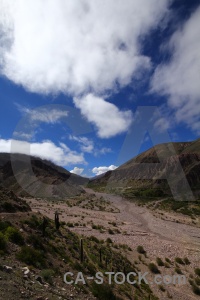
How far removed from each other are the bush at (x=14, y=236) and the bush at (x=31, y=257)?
1053 millimetres

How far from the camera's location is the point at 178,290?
51.5 feet

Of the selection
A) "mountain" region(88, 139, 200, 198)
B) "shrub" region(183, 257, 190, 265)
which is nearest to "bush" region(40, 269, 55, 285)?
"shrub" region(183, 257, 190, 265)

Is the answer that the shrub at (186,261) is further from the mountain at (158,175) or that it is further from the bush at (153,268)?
the mountain at (158,175)

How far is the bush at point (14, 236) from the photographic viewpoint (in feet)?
42.0

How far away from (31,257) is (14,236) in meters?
1.99

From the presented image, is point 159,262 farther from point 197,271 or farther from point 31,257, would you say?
point 31,257

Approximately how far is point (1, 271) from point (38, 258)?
3.17 meters

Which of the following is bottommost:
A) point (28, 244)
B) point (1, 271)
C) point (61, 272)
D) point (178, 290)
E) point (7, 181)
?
point (178, 290)

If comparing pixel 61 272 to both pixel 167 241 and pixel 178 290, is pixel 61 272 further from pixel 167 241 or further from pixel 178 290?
pixel 167 241

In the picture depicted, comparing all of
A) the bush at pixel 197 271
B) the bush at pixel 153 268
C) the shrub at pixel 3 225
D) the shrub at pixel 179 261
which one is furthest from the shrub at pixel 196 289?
the shrub at pixel 3 225

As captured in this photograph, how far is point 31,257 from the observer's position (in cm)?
1170

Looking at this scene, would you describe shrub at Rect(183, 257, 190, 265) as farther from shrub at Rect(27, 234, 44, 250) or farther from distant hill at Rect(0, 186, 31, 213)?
distant hill at Rect(0, 186, 31, 213)

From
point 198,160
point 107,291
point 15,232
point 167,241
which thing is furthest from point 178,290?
point 198,160

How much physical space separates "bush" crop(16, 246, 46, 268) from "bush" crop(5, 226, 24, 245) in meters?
1.05
